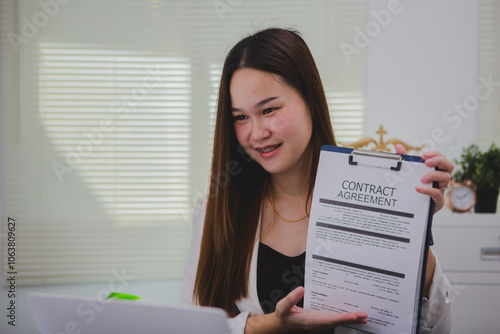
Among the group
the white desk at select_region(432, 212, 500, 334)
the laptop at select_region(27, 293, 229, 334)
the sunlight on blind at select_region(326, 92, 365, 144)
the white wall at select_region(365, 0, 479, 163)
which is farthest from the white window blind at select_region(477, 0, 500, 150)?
the laptop at select_region(27, 293, 229, 334)

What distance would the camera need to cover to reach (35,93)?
2977mm

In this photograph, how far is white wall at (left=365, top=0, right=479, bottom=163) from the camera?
284 cm

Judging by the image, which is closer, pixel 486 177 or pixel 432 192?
pixel 432 192

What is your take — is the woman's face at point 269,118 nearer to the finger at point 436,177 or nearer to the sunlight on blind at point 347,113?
the finger at point 436,177

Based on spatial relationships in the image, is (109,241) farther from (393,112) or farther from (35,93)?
(393,112)

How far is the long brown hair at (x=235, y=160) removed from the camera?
1169mm

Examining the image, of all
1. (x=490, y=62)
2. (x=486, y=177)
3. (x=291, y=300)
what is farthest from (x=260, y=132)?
(x=490, y=62)

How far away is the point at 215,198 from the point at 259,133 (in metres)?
0.27

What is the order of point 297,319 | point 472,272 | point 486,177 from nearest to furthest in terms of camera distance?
point 297,319 → point 472,272 → point 486,177

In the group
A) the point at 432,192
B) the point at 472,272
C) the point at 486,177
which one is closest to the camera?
the point at 432,192

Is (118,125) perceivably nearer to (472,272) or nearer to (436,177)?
(472,272)

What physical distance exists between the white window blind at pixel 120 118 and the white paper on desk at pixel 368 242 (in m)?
2.09

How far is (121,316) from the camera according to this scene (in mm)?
686

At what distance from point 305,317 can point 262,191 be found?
46 centimetres
